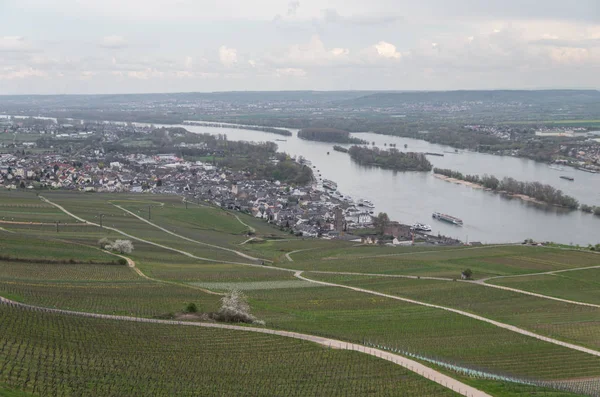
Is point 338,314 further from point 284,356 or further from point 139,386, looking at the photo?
point 139,386

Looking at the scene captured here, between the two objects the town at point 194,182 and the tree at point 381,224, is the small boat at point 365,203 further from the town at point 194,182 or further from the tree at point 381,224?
the tree at point 381,224

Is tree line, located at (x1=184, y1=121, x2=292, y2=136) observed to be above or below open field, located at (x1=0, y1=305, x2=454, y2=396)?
above

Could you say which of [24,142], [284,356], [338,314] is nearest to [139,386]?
[284,356]

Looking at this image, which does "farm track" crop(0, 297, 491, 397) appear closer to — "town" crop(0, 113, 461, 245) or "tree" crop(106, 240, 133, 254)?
"tree" crop(106, 240, 133, 254)

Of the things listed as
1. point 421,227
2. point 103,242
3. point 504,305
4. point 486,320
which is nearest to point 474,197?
point 421,227

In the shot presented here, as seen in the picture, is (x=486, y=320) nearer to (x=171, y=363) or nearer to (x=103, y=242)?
(x=171, y=363)

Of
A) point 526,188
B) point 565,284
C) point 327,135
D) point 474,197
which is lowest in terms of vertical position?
point 474,197

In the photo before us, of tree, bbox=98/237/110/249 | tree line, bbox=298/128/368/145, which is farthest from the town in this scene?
tree line, bbox=298/128/368/145
